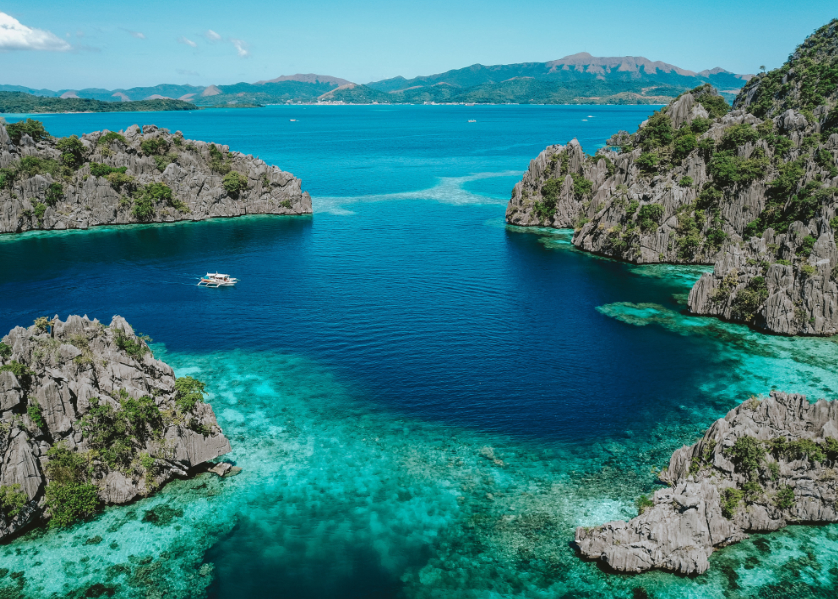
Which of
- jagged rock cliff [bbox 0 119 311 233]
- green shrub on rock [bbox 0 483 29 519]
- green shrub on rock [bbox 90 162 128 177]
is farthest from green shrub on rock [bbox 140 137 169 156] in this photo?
green shrub on rock [bbox 0 483 29 519]

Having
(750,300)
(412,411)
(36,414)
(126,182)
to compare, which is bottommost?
(412,411)

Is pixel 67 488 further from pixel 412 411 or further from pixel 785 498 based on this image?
pixel 785 498

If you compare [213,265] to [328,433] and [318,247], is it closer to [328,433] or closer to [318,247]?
[318,247]

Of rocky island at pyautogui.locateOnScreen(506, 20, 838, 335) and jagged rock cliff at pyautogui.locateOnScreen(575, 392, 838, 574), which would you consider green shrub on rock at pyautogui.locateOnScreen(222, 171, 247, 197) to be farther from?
jagged rock cliff at pyautogui.locateOnScreen(575, 392, 838, 574)

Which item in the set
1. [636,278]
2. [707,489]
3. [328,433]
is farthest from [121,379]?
[636,278]

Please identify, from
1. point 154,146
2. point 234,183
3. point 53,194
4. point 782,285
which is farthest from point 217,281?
point 782,285

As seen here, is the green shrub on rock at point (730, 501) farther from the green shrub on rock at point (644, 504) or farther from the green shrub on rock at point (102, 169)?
the green shrub on rock at point (102, 169)
